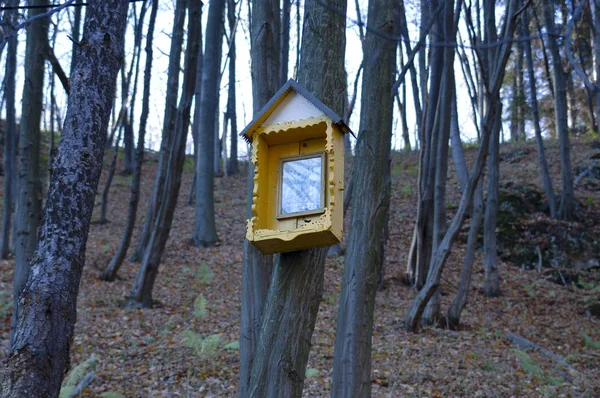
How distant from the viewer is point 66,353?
13.5 feet

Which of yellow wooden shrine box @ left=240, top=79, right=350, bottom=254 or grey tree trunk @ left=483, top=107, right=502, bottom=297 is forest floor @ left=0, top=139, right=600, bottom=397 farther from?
yellow wooden shrine box @ left=240, top=79, right=350, bottom=254

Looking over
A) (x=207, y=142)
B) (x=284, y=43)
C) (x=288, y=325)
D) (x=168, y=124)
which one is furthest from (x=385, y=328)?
(x=284, y=43)

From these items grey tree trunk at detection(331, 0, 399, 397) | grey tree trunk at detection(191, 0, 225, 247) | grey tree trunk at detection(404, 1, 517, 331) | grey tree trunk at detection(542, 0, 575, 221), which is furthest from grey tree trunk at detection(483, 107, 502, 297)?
grey tree trunk at detection(331, 0, 399, 397)

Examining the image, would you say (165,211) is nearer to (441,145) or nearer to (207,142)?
(441,145)

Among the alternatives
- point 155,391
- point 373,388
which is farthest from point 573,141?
point 155,391

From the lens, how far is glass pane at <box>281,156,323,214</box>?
378 centimetres

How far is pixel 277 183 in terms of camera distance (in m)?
3.96

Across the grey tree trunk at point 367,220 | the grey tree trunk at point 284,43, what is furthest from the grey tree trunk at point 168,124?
the grey tree trunk at point 367,220

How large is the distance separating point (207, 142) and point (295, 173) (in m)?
→ 12.7

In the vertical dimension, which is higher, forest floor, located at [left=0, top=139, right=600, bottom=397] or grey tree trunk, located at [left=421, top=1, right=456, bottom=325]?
grey tree trunk, located at [left=421, top=1, right=456, bottom=325]

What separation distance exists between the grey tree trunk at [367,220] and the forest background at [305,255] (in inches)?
0.8

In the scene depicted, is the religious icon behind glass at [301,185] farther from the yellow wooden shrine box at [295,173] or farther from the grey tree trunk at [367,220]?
the grey tree trunk at [367,220]

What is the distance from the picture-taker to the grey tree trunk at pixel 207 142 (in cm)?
1603

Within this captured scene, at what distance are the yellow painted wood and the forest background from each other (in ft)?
0.81
